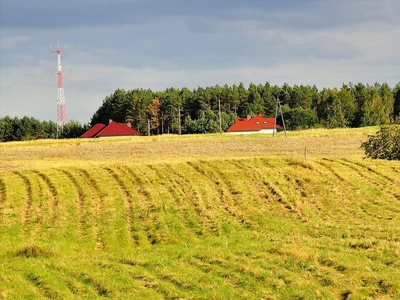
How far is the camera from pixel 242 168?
137ft

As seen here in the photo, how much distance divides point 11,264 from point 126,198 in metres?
14.5

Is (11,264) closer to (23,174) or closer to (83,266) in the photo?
(83,266)

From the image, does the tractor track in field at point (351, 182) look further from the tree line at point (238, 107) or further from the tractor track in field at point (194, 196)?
the tree line at point (238, 107)

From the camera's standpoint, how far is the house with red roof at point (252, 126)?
13262cm

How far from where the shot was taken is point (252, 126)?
135 metres

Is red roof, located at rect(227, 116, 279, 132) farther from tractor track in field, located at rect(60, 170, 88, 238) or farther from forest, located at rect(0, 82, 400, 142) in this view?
tractor track in field, located at rect(60, 170, 88, 238)

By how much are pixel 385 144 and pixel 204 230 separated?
2745 centimetres

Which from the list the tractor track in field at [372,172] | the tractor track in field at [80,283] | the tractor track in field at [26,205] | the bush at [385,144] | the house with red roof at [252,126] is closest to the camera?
the tractor track in field at [80,283]

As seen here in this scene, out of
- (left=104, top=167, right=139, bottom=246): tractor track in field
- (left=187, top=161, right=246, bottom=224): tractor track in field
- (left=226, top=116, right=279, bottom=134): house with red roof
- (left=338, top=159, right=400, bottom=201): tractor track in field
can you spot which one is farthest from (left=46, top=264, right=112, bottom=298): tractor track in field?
(left=226, top=116, right=279, bottom=134): house with red roof

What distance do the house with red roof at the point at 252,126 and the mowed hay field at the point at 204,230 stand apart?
8609 cm

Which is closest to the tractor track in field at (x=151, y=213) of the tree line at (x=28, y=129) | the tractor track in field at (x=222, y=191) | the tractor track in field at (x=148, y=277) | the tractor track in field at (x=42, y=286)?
the tractor track in field at (x=222, y=191)

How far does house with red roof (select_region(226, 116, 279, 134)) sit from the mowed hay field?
86.1 meters

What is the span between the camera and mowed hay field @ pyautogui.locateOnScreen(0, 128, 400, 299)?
1491 centimetres

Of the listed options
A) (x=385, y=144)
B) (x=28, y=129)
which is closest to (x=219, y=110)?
(x=28, y=129)
